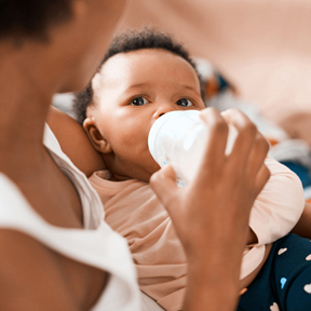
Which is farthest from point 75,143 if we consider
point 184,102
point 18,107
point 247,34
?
point 247,34

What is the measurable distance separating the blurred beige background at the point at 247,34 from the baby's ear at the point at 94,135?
4.33ft

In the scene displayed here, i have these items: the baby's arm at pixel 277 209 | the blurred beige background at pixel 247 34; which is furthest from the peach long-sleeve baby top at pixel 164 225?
the blurred beige background at pixel 247 34

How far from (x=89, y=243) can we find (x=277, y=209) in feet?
1.56

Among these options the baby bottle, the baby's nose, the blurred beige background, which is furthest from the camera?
the blurred beige background

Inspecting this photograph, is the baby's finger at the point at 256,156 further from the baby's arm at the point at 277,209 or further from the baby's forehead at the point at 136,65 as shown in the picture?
the baby's forehead at the point at 136,65

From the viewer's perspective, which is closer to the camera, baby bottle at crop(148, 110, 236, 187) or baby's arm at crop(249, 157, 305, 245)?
baby bottle at crop(148, 110, 236, 187)

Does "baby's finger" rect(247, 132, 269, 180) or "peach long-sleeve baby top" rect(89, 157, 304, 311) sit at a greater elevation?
"baby's finger" rect(247, 132, 269, 180)

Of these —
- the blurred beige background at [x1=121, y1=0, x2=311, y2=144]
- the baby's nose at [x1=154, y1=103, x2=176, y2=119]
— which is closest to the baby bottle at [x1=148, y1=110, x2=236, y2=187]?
the baby's nose at [x1=154, y1=103, x2=176, y2=119]

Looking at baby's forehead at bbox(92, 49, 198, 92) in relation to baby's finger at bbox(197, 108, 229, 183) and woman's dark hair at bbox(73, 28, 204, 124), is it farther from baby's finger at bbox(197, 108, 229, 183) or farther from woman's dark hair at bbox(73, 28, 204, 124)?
baby's finger at bbox(197, 108, 229, 183)

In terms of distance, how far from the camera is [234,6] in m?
2.44

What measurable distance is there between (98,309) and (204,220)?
17 centimetres

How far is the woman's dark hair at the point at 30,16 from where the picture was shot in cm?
44

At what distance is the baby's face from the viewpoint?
0.93 metres

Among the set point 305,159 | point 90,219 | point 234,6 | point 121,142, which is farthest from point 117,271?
point 234,6
